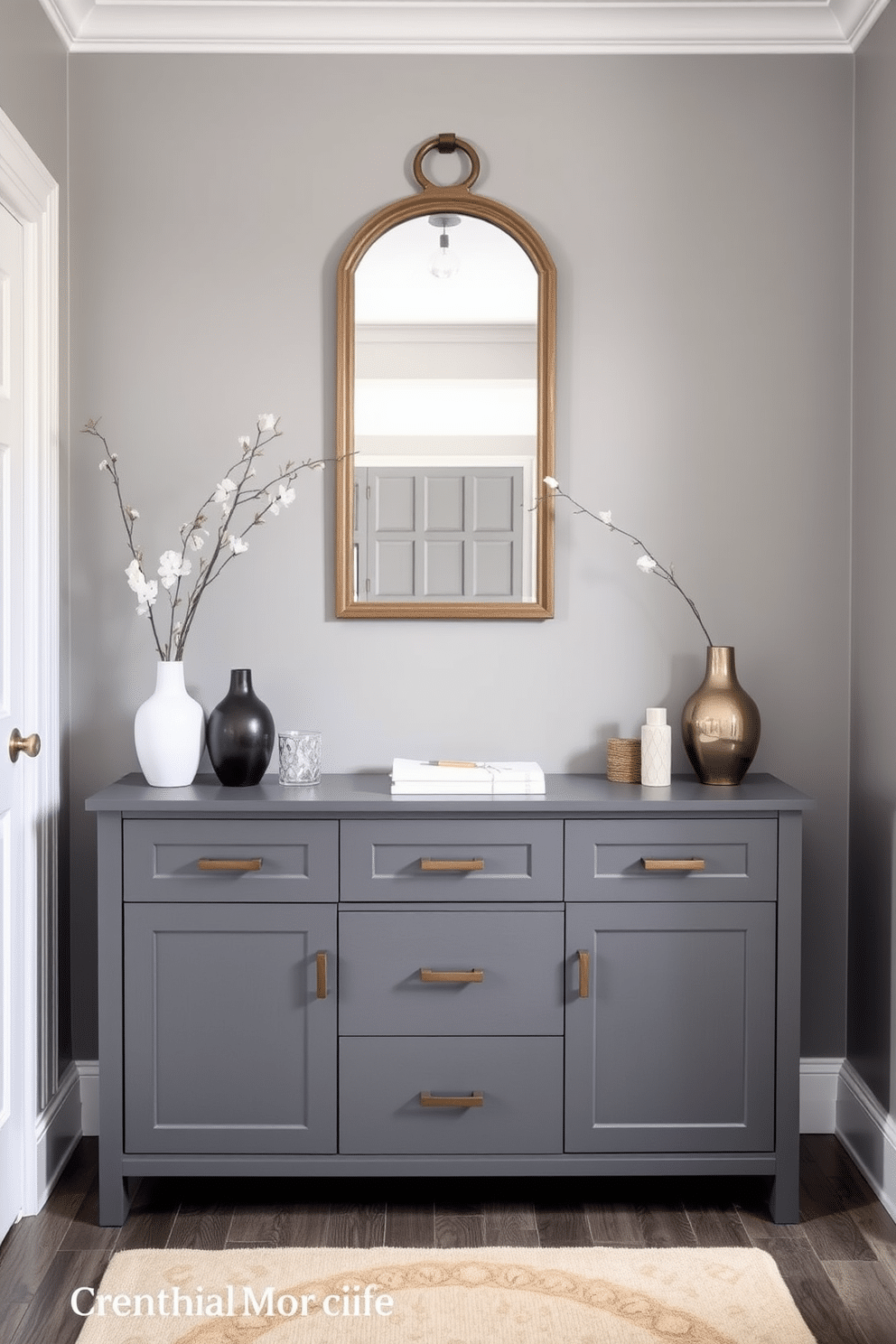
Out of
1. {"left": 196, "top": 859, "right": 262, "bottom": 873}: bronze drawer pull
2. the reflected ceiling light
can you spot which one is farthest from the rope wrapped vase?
the reflected ceiling light

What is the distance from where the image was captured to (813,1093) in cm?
267

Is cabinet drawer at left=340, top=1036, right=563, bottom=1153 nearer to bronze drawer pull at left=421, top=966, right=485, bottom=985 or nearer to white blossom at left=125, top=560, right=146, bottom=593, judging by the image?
bronze drawer pull at left=421, top=966, right=485, bottom=985

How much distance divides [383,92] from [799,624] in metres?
1.62

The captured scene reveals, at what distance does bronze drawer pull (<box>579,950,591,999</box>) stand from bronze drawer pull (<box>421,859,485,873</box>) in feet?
0.92

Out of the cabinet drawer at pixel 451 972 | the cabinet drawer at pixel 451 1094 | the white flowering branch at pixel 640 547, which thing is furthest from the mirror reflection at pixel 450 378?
the cabinet drawer at pixel 451 1094

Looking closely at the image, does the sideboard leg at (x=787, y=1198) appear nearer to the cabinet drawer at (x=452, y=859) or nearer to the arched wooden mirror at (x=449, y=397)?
the cabinet drawer at (x=452, y=859)

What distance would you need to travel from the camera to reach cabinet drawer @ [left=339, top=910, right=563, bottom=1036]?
224 cm

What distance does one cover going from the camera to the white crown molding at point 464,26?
98.7 inches

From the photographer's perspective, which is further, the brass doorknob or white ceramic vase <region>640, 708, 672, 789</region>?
white ceramic vase <region>640, 708, 672, 789</region>

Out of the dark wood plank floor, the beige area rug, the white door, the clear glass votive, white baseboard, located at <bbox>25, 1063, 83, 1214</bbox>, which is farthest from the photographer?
the clear glass votive

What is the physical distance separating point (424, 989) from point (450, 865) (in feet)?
0.87

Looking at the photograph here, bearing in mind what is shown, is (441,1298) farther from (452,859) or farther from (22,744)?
(22,744)

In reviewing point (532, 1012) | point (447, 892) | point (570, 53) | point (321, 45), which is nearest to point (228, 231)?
point (321, 45)

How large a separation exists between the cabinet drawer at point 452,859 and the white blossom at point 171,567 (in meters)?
0.68
